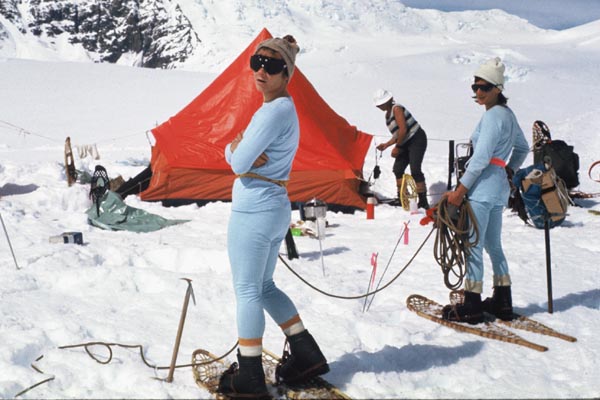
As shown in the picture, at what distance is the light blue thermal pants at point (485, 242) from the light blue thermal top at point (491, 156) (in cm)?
6

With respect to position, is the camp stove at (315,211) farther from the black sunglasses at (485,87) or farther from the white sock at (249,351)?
the white sock at (249,351)

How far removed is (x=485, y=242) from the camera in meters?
3.51

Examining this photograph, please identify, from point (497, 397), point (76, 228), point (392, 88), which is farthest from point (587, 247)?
point (392, 88)

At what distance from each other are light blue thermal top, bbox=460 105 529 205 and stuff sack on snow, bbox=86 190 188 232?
3974 mm

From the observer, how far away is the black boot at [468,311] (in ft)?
11.2

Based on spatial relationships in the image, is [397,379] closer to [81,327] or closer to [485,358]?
[485,358]

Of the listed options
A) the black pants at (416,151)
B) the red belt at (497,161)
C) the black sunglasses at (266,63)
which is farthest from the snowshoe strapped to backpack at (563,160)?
the black sunglasses at (266,63)

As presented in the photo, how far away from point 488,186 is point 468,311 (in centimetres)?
75

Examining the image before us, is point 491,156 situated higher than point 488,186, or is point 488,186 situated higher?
point 491,156

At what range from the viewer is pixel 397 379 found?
2.67 metres

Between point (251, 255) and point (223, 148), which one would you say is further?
point (223, 148)

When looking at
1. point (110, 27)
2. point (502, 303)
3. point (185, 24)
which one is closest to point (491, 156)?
point (502, 303)

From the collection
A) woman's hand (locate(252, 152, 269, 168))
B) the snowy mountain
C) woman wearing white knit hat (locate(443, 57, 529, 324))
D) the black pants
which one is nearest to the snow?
woman wearing white knit hat (locate(443, 57, 529, 324))

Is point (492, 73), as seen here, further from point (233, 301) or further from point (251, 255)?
point (233, 301)
